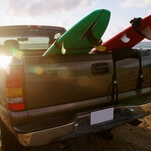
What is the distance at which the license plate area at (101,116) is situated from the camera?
7.97ft

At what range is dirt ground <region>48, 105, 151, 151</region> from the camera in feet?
10.6

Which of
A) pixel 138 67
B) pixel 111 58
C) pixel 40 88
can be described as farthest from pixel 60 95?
pixel 138 67

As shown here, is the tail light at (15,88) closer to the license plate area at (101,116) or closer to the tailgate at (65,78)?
the tailgate at (65,78)

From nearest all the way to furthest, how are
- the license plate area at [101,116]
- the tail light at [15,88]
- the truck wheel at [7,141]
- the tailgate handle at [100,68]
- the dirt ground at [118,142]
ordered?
the tail light at [15,88]
the license plate area at [101,116]
the tailgate handle at [100,68]
the truck wheel at [7,141]
the dirt ground at [118,142]

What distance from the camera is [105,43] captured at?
2930mm

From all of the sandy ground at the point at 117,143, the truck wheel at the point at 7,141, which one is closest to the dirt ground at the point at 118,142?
A: the sandy ground at the point at 117,143

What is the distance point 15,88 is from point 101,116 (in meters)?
1.01

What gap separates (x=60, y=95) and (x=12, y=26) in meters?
2.50

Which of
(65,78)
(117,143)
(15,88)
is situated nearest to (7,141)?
(15,88)

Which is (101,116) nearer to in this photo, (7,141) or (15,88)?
(15,88)

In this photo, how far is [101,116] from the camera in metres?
2.50

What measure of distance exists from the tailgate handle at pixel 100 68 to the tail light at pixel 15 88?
33.1 inches

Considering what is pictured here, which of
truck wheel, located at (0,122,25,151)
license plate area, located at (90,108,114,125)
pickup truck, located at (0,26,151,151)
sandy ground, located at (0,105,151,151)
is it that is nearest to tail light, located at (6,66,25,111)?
pickup truck, located at (0,26,151,151)

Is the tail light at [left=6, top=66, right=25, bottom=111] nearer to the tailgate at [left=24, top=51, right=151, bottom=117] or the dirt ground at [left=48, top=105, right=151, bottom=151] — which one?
the tailgate at [left=24, top=51, right=151, bottom=117]
